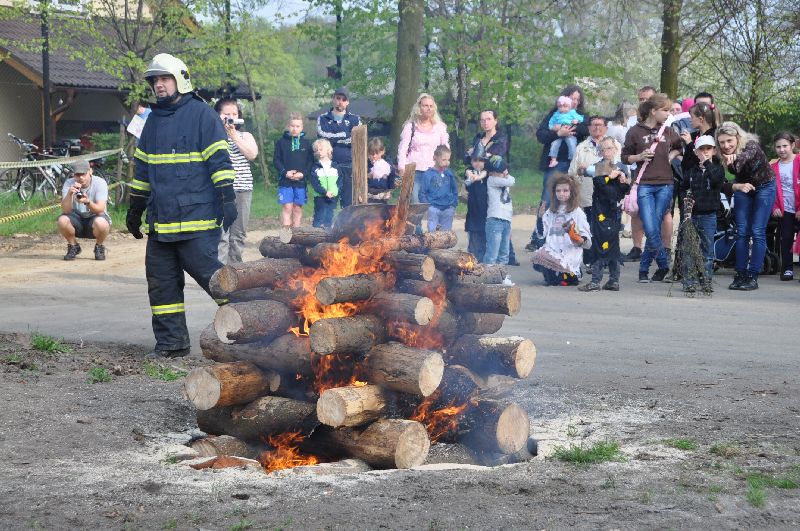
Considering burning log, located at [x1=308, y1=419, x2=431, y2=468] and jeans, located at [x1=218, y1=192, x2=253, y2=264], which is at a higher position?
jeans, located at [x1=218, y1=192, x2=253, y2=264]

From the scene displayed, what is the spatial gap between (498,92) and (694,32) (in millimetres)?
7484

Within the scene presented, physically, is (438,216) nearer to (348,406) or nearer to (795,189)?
(795,189)

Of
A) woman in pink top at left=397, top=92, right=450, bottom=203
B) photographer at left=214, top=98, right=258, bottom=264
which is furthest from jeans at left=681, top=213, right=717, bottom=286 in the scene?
photographer at left=214, top=98, right=258, bottom=264

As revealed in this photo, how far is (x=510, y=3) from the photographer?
35219 mm

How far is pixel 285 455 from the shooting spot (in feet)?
21.7

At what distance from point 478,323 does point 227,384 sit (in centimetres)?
172

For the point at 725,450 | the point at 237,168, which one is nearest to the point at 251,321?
the point at 725,450

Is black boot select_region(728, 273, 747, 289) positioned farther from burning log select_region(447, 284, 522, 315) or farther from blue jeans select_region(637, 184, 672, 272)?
burning log select_region(447, 284, 522, 315)

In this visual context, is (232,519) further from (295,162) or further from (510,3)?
(510,3)

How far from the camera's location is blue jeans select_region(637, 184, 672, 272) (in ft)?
44.4

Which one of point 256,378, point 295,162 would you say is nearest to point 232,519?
point 256,378

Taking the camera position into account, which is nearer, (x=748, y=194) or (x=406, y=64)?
(x=748, y=194)

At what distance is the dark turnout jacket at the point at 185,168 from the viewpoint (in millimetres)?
8742

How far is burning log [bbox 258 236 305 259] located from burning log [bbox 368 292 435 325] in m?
0.81
